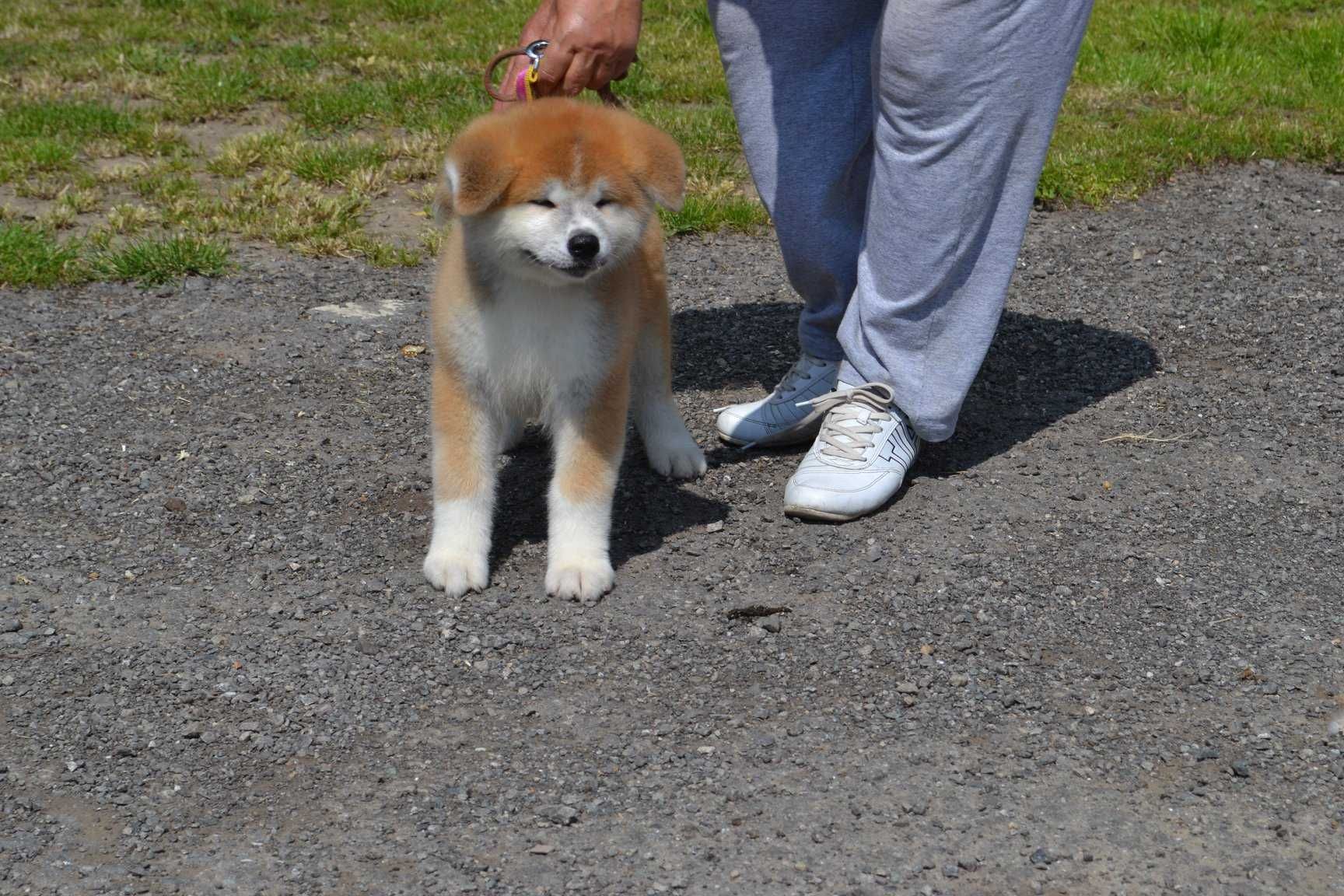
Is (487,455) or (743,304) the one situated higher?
(487,455)

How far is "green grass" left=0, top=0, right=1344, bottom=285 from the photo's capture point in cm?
586

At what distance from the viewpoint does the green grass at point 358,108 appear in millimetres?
5855

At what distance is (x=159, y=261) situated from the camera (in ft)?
17.3

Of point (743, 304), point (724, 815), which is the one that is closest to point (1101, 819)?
point (724, 815)

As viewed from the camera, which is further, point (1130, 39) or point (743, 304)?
point (1130, 39)

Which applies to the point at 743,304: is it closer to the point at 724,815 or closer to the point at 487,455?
the point at 487,455

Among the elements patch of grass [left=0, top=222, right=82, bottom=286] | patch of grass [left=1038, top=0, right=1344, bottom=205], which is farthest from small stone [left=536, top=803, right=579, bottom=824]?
patch of grass [left=1038, top=0, right=1344, bottom=205]

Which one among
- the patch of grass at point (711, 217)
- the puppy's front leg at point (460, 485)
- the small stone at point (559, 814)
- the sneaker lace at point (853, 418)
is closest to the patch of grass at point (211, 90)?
the patch of grass at point (711, 217)

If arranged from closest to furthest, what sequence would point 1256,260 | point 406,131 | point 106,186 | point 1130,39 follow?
point 1256,260 < point 106,186 < point 406,131 < point 1130,39

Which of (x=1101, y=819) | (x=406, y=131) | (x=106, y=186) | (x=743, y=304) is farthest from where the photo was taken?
(x=406, y=131)

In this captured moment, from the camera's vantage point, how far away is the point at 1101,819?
2596mm

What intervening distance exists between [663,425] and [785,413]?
414 mm

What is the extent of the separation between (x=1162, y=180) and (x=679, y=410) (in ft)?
10.6

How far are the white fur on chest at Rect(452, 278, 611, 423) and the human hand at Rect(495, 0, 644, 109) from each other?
534 mm
